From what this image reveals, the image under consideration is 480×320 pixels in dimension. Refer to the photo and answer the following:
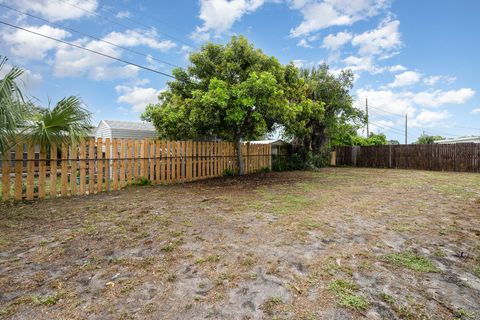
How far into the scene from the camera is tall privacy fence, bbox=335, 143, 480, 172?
14000 mm

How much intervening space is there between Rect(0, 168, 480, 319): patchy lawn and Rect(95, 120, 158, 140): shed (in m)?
7.72

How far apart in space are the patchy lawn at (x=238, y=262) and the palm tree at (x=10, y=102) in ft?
Answer: 5.13

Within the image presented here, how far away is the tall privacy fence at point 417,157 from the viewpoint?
1400 cm

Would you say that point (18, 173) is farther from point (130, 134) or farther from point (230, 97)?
point (130, 134)

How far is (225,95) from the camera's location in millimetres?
7598

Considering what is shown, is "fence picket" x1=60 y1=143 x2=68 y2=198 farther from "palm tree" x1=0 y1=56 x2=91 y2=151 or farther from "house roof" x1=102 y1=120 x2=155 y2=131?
"house roof" x1=102 y1=120 x2=155 y2=131

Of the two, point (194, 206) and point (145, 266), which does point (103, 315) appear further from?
point (194, 206)

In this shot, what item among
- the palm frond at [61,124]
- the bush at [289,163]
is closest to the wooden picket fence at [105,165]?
the palm frond at [61,124]

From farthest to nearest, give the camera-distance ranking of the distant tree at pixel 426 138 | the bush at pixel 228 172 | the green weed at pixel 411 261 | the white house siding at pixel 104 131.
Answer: the distant tree at pixel 426 138
the white house siding at pixel 104 131
the bush at pixel 228 172
the green weed at pixel 411 261

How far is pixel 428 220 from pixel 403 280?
267 cm

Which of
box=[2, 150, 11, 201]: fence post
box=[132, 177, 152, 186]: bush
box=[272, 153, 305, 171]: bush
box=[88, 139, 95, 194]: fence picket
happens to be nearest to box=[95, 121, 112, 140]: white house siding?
box=[132, 177, 152, 186]: bush

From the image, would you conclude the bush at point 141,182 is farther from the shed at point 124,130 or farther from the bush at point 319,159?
the bush at point 319,159

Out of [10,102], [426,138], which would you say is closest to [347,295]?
[10,102]

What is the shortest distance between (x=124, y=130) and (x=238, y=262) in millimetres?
11698
